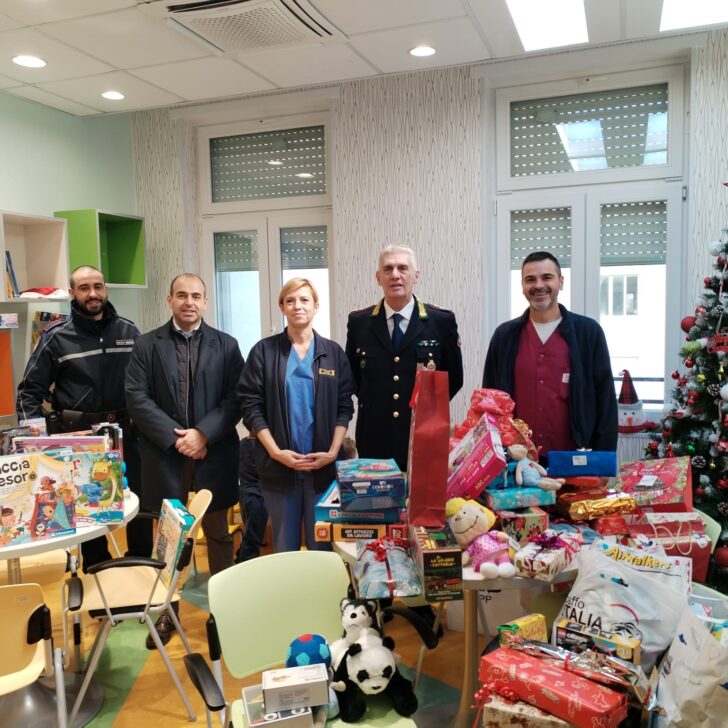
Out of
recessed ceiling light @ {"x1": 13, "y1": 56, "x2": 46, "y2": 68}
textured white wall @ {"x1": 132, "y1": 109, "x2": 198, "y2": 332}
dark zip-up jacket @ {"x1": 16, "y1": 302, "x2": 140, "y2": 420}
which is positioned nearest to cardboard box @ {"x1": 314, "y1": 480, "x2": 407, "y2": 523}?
dark zip-up jacket @ {"x1": 16, "y1": 302, "x2": 140, "y2": 420}

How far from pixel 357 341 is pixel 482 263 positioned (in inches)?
64.4

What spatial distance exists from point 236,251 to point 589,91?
111 inches

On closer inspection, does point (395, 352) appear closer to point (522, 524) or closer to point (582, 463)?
point (582, 463)

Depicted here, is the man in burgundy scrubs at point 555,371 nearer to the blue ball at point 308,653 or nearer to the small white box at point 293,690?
the blue ball at point 308,653

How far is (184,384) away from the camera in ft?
10.3

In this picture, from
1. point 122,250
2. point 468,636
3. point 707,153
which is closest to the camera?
point 468,636

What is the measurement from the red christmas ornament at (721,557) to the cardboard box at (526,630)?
5.50 feet

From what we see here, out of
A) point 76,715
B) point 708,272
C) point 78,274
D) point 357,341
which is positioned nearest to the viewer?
point 76,715

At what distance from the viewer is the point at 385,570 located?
181 centimetres

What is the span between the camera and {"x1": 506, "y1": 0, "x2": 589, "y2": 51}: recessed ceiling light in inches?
129

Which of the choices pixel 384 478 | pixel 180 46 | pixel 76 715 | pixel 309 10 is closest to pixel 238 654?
pixel 384 478

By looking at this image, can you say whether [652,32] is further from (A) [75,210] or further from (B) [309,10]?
(A) [75,210]

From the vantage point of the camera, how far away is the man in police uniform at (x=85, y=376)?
3377 millimetres

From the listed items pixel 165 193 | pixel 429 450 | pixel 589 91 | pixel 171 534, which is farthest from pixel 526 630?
pixel 165 193
